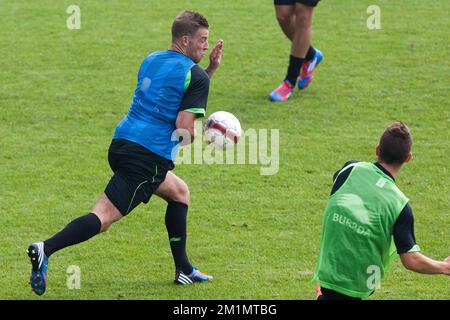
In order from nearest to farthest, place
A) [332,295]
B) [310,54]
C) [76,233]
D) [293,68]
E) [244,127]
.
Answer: [332,295], [76,233], [244,127], [293,68], [310,54]

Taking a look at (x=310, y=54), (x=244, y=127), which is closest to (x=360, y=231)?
(x=244, y=127)

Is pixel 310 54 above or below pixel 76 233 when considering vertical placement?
above

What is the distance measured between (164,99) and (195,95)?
0.22 metres

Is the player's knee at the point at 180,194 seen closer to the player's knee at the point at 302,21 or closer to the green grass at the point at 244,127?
the green grass at the point at 244,127

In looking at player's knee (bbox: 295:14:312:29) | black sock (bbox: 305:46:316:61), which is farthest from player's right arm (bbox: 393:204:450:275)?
black sock (bbox: 305:46:316:61)

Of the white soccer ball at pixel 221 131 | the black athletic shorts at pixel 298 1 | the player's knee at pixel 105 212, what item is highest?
the black athletic shorts at pixel 298 1

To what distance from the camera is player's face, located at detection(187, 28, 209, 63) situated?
6.66 m

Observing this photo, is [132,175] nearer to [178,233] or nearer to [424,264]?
[178,233]

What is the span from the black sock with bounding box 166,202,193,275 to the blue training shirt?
549 millimetres

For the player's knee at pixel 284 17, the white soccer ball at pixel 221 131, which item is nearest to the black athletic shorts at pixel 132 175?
the white soccer ball at pixel 221 131

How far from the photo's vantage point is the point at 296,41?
36.3 ft


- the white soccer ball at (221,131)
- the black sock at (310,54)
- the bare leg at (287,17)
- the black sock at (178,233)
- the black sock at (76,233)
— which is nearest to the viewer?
the black sock at (76,233)

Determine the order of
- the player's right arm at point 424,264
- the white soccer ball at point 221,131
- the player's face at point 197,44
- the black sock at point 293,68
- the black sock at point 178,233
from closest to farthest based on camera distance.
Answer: the player's right arm at point 424,264
the player's face at point 197,44
the white soccer ball at point 221,131
the black sock at point 178,233
the black sock at point 293,68

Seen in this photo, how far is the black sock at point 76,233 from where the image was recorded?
6387 mm
